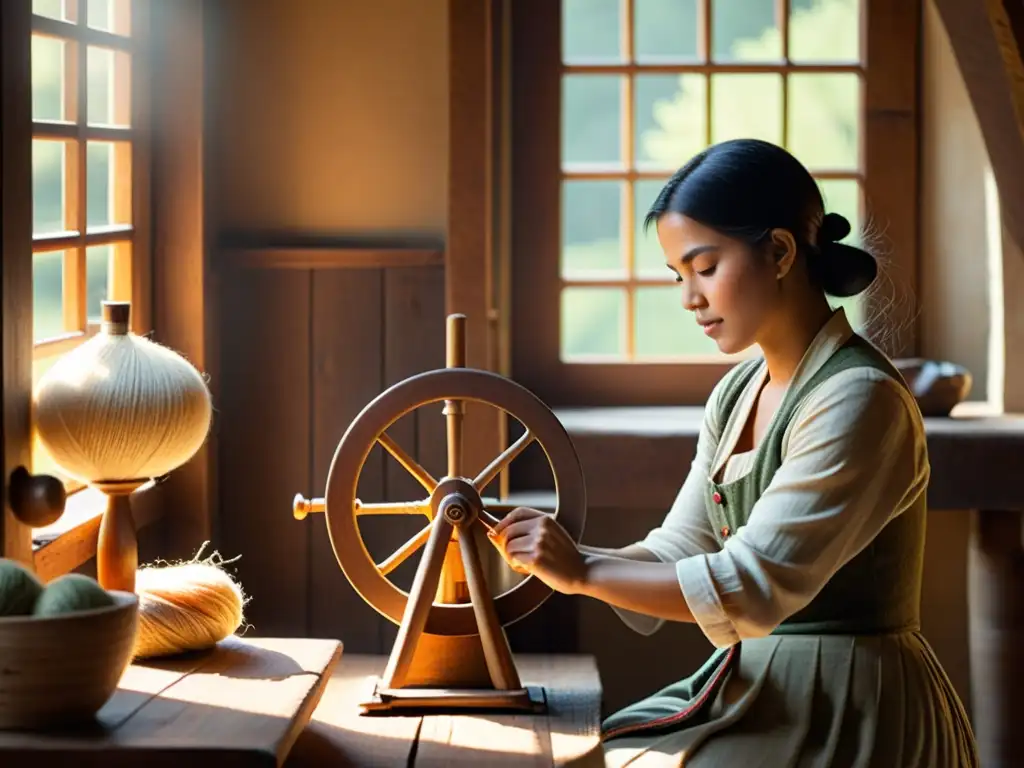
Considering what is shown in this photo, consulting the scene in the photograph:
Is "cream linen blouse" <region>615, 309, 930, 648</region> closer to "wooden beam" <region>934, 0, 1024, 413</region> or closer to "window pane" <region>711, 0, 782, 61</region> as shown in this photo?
"wooden beam" <region>934, 0, 1024, 413</region>

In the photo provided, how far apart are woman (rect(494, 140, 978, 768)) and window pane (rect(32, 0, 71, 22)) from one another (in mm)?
1024

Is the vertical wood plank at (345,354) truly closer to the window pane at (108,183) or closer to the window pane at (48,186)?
the window pane at (108,183)

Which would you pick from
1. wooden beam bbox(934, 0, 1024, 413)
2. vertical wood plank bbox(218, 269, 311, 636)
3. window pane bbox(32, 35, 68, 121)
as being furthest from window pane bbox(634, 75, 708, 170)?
window pane bbox(32, 35, 68, 121)

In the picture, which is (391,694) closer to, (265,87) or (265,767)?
(265,767)

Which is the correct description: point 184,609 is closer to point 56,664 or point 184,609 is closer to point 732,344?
point 56,664

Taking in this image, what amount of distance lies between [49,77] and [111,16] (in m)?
0.37

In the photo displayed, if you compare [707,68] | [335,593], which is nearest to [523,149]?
[707,68]

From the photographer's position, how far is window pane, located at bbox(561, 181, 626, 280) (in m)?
3.16

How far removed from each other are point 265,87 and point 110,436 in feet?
4.19

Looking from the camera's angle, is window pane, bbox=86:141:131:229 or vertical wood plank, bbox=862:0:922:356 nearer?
window pane, bbox=86:141:131:229

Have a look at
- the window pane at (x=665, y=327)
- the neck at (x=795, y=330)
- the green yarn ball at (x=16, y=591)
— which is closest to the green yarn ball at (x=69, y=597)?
the green yarn ball at (x=16, y=591)

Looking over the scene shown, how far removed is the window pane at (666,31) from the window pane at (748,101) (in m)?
A: 0.10

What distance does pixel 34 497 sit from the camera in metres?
1.84

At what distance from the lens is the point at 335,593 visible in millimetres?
2988
